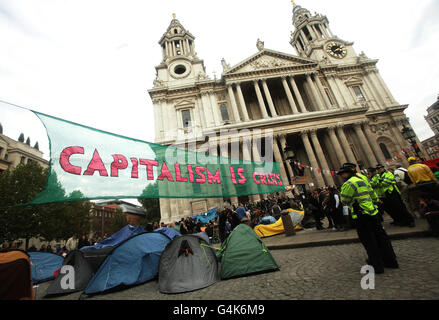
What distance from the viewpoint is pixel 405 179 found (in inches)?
237

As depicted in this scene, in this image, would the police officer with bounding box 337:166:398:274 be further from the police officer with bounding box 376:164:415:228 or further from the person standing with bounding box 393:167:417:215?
the person standing with bounding box 393:167:417:215

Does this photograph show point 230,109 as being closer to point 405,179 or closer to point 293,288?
point 405,179

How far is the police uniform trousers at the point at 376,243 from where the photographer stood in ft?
10.4

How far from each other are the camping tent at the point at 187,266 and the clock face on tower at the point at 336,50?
117ft

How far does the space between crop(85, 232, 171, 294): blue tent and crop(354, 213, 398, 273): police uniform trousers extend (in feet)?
16.7

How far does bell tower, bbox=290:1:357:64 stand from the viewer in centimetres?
2970

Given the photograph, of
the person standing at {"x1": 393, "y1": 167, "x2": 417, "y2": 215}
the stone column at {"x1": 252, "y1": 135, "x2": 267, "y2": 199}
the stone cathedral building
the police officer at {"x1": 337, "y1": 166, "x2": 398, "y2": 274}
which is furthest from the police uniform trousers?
the stone column at {"x1": 252, "y1": 135, "x2": 267, "y2": 199}

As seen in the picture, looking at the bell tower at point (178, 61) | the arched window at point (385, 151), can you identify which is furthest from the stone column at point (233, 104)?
the arched window at point (385, 151)

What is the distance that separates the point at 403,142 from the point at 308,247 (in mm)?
26598

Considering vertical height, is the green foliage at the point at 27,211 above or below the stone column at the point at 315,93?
below

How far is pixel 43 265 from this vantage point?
322 inches

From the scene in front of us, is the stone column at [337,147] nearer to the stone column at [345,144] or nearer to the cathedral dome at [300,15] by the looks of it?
the stone column at [345,144]
